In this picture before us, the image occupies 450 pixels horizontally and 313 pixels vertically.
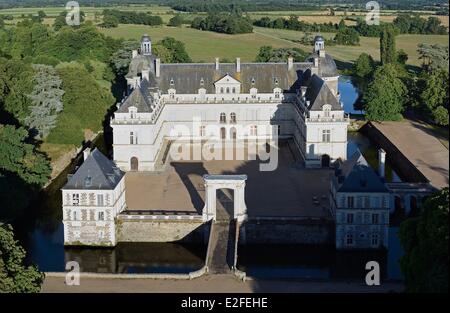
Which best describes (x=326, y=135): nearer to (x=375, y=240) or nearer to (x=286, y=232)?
(x=286, y=232)

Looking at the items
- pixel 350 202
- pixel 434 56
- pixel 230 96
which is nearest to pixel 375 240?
pixel 350 202

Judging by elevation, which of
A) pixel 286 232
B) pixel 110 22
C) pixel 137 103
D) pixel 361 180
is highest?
pixel 110 22

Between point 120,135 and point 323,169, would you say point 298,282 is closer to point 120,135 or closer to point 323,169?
point 323,169

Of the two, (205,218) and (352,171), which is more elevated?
(352,171)

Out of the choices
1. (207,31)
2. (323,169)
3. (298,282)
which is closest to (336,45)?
(207,31)

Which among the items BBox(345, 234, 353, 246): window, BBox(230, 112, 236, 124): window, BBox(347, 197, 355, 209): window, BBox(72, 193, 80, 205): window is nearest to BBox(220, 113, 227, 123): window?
BBox(230, 112, 236, 124): window

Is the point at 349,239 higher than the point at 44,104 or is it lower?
lower

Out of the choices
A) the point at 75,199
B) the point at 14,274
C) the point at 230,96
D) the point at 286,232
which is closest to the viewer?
the point at 14,274
